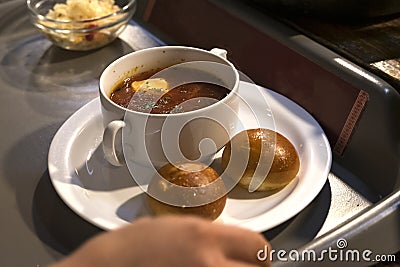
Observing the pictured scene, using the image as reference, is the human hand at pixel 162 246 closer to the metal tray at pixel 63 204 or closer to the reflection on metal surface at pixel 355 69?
the metal tray at pixel 63 204

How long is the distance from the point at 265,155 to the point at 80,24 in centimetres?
46

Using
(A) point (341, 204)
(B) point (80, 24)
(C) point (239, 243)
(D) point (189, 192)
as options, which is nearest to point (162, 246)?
(C) point (239, 243)

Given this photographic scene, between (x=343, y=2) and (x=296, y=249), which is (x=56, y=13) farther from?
(x=296, y=249)

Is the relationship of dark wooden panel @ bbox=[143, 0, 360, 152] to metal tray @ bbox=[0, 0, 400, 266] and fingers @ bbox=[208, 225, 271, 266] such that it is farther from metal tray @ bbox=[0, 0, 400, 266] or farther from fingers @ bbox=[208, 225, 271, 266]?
fingers @ bbox=[208, 225, 271, 266]

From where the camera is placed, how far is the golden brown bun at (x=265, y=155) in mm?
607

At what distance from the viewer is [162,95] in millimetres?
661

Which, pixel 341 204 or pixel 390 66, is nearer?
pixel 341 204

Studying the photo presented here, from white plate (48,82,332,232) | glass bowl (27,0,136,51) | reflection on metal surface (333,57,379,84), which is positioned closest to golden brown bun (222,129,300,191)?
white plate (48,82,332,232)

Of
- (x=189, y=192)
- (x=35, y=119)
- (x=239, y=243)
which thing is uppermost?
(x=239, y=243)

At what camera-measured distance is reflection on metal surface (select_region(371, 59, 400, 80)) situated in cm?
72

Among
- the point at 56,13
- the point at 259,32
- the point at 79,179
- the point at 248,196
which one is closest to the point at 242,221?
the point at 248,196

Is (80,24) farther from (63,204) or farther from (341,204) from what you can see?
(341,204)

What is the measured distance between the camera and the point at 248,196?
2.00 feet

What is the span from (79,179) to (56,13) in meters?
0.42
